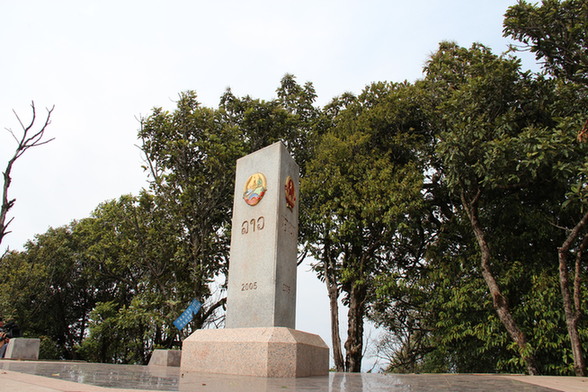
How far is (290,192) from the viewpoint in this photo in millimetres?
6961

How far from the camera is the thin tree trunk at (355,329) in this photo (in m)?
13.4

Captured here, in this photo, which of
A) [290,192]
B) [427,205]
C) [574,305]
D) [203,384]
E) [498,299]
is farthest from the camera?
[427,205]

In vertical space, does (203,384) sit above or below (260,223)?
below

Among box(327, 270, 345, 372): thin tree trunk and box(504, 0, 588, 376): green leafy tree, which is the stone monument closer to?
box(504, 0, 588, 376): green leafy tree

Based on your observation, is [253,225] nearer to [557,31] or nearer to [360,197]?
[360,197]

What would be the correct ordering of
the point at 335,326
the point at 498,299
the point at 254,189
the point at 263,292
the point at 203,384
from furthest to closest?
the point at 335,326
the point at 498,299
the point at 254,189
the point at 263,292
the point at 203,384

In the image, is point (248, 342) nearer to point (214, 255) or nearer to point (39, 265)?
point (214, 255)

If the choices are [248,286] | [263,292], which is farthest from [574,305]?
[248,286]

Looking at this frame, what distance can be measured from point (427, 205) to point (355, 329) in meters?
4.81

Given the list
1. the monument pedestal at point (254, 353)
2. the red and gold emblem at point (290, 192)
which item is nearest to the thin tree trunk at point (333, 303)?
the red and gold emblem at point (290, 192)

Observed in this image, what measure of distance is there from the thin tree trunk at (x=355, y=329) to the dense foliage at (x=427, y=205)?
0.06 meters

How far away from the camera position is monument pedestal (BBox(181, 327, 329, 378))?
16.6 ft

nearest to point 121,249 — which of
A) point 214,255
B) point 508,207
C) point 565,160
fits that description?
point 214,255

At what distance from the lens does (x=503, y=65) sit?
11281 mm
